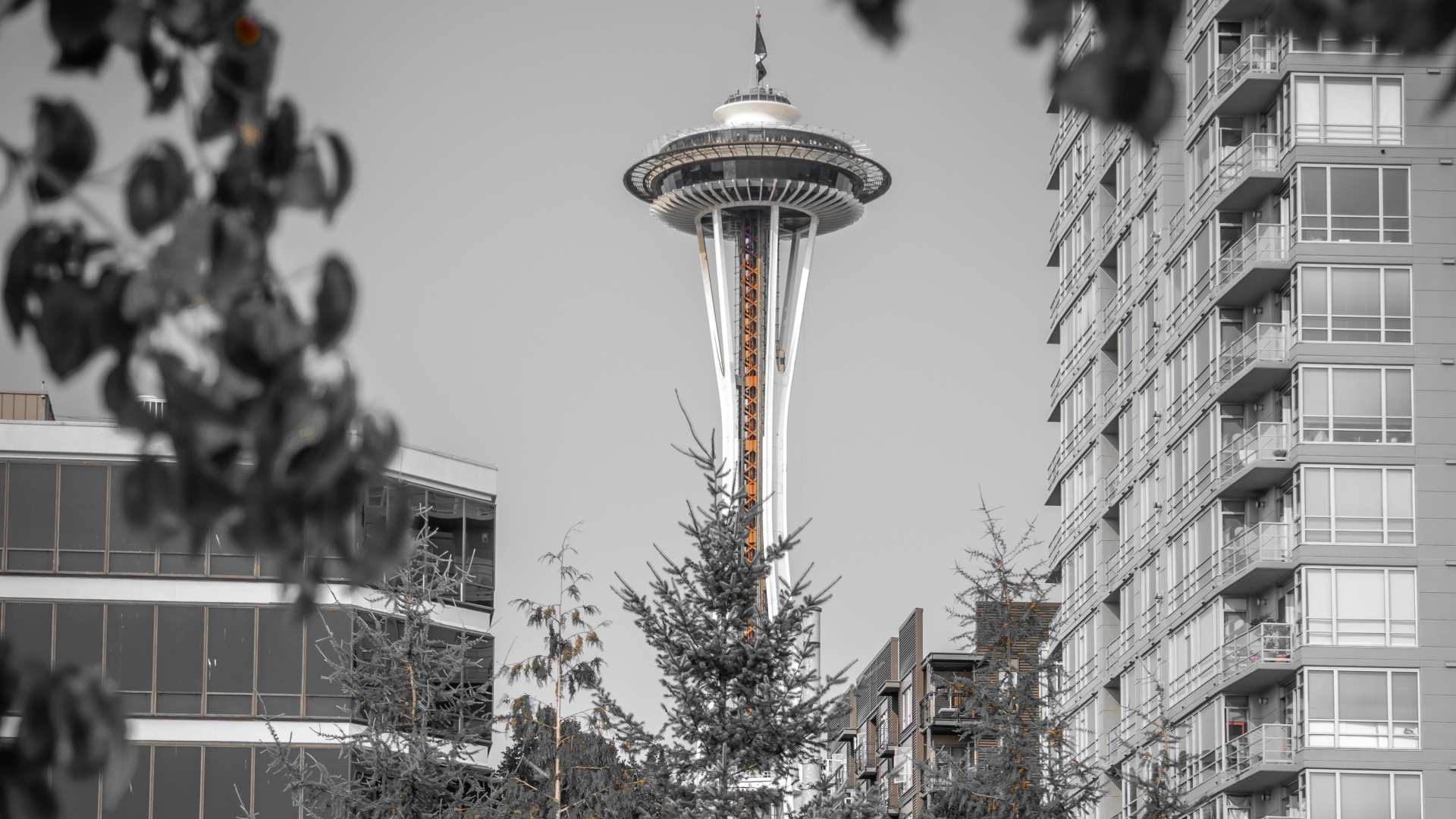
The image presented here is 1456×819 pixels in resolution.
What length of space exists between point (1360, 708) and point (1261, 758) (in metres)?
2.67

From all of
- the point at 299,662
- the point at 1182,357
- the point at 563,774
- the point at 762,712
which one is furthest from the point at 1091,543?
the point at 762,712

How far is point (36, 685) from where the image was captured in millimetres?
4273

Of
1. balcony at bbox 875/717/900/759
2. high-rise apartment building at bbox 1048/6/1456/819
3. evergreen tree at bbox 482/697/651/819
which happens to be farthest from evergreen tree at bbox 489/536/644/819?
balcony at bbox 875/717/900/759

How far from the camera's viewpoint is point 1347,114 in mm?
54469

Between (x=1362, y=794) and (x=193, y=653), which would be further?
(x=193, y=653)

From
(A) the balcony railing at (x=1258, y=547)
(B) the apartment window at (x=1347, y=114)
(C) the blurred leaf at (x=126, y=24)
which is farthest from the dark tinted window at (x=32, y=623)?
(C) the blurred leaf at (x=126, y=24)

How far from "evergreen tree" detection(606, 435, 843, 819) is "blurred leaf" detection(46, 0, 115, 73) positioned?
87.3 ft

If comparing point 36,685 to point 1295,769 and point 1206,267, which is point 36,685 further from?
point 1206,267

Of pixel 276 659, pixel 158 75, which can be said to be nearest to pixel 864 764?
pixel 276 659

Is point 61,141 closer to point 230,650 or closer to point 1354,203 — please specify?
point 230,650

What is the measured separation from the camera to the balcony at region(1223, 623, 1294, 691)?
170ft

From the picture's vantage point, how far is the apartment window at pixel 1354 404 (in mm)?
53000

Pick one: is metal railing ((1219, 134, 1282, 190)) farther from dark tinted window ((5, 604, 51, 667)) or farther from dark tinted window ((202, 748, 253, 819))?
dark tinted window ((5, 604, 51, 667))

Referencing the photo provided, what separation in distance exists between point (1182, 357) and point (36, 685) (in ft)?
189
